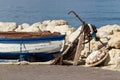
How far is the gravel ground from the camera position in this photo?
21422mm

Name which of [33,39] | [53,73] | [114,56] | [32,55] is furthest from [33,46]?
[114,56]

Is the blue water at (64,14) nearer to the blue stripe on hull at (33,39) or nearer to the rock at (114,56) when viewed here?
the blue stripe on hull at (33,39)

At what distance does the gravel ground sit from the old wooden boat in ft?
4.77

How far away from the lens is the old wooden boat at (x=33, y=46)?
2573 cm

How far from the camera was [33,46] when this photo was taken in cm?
2580

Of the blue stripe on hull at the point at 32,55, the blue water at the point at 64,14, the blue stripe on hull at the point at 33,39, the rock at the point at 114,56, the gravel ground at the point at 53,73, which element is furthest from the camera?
the blue water at the point at 64,14

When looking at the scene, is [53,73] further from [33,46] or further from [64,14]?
[64,14]

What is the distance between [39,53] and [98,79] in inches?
216

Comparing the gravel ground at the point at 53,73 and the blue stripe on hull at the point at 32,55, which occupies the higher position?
Answer: the blue stripe on hull at the point at 32,55

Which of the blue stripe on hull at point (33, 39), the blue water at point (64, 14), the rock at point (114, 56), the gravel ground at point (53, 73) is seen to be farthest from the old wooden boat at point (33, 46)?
the blue water at point (64, 14)

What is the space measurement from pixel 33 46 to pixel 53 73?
11.3ft

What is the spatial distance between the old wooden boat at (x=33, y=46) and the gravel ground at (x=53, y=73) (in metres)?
1.45

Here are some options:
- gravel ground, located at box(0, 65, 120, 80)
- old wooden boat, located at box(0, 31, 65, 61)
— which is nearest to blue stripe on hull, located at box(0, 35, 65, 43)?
old wooden boat, located at box(0, 31, 65, 61)

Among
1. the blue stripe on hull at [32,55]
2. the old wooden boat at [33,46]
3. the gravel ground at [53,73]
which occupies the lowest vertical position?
the gravel ground at [53,73]
